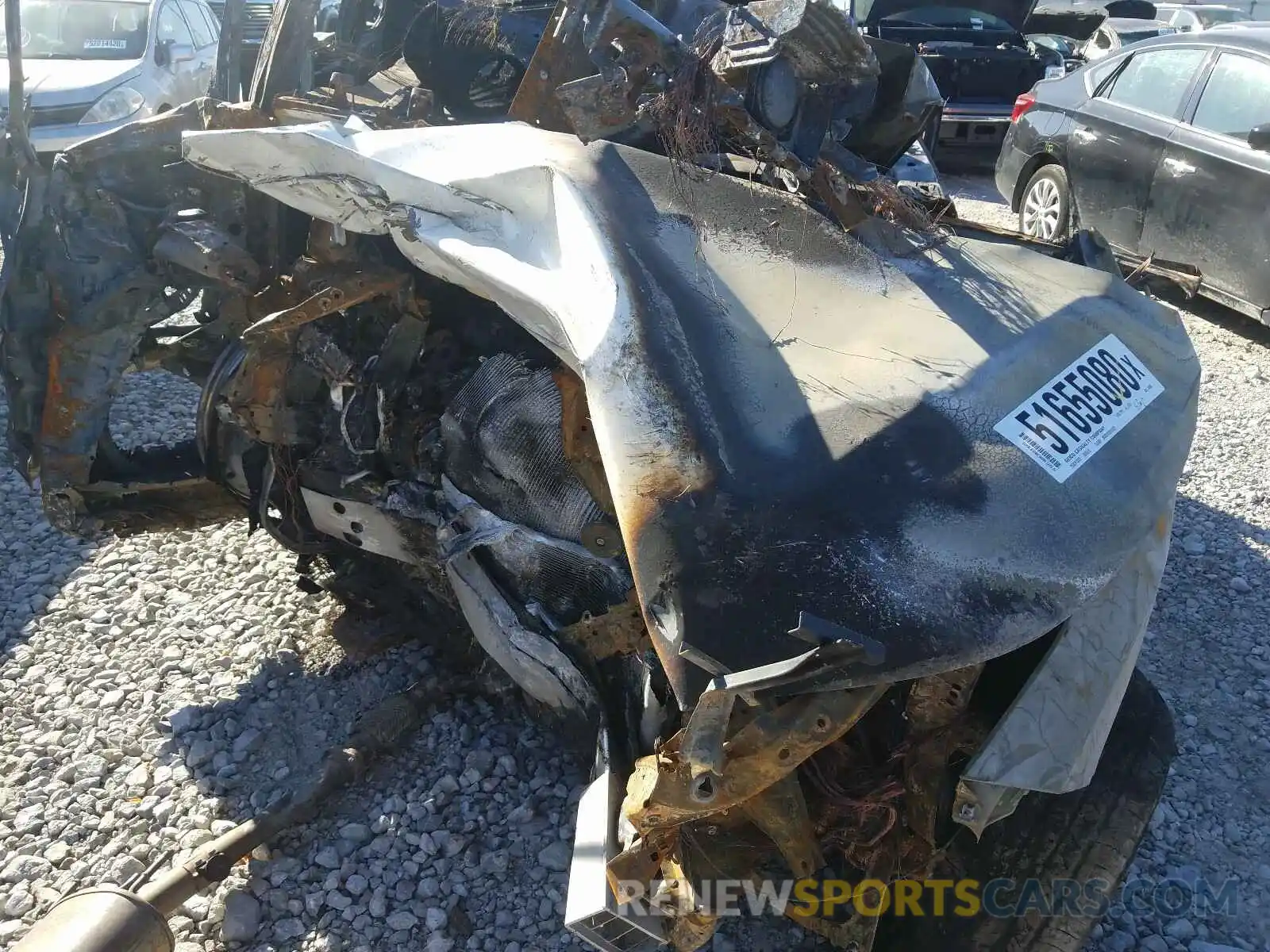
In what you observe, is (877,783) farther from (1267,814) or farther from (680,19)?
(680,19)

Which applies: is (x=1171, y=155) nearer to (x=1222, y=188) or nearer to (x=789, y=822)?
(x=1222, y=188)

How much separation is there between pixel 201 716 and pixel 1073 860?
7.60 feet

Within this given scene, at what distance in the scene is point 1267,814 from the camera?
2621 mm

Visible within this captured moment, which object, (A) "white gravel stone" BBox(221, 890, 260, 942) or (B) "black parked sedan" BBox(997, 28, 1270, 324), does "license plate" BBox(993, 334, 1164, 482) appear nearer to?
(A) "white gravel stone" BBox(221, 890, 260, 942)

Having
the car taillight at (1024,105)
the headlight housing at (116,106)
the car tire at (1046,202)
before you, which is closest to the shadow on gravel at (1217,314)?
the car tire at (1046,202)

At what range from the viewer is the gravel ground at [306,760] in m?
2.31

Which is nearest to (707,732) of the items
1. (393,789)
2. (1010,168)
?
(393,789)

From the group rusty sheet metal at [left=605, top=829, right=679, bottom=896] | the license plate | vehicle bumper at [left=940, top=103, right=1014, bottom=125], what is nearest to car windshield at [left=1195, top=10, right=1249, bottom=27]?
vehicle bumper at [left=940, top=103, right=1014, bottom=125]

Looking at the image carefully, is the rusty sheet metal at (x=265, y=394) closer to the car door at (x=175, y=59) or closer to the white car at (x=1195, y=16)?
the car door at (x=175, y=59)

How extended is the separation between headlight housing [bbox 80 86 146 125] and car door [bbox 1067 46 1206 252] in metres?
7.00

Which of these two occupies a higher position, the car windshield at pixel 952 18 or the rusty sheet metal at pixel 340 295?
the car windshield at pixel 952 18

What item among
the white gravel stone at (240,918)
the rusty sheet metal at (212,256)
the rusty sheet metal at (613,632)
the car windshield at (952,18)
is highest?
the car windshield at (952,18)

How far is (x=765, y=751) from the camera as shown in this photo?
156cm

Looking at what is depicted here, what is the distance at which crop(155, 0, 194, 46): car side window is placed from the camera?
839 centimetres
